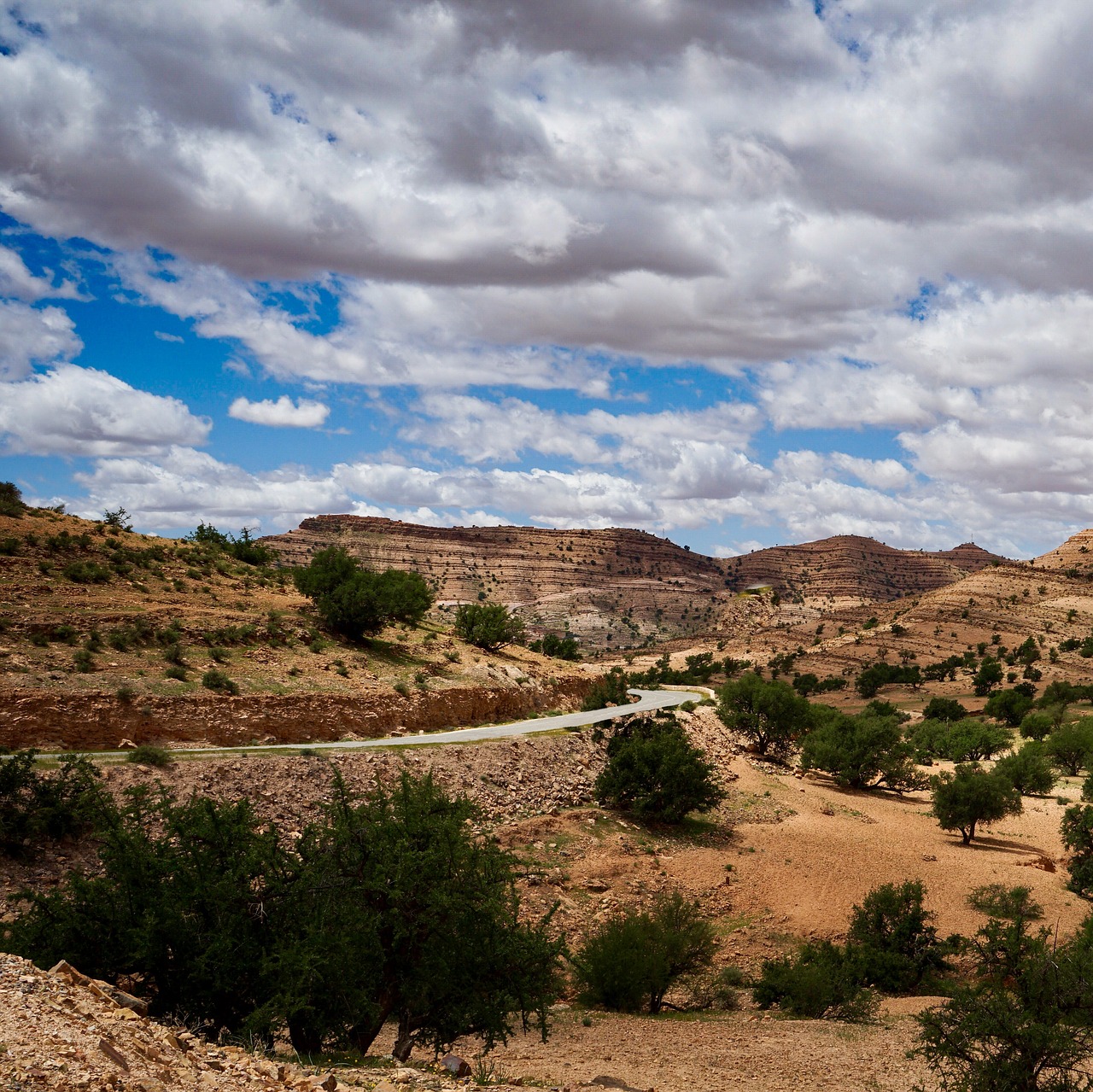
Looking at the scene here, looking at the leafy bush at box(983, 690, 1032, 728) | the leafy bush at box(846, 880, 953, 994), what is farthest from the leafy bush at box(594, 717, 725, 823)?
the leafy bush at box(983, 690, 1032, 728)

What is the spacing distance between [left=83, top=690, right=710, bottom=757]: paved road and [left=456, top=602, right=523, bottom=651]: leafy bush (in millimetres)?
6406

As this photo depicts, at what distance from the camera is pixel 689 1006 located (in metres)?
22.2

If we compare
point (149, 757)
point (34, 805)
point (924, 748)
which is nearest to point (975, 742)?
point (924, 748)

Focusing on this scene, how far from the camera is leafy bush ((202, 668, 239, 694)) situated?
30891mm

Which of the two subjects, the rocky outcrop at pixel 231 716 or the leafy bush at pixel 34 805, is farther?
the rocky outcrop at pixel 231 716

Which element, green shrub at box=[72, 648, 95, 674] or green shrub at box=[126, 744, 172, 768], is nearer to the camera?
green shrub at box=[126, 744, 172, 768]

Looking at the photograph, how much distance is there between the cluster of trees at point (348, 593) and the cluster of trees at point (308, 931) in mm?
25027

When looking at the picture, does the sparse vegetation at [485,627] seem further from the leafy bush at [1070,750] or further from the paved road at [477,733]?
the leafy bush at [1070,750]

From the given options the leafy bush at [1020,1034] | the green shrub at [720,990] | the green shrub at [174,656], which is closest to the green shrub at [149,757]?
the green shrub at [174,656]

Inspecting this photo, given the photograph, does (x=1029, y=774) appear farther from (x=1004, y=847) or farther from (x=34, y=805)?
(x=34, y=805)

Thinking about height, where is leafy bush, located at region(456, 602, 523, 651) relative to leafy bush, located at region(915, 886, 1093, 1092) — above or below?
above

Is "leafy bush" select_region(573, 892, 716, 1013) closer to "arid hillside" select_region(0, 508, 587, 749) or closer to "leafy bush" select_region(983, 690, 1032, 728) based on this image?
"arid hillside" select_region(0, 508, 587, 749)

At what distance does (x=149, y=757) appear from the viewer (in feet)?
81.4

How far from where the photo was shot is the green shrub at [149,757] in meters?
24.8
